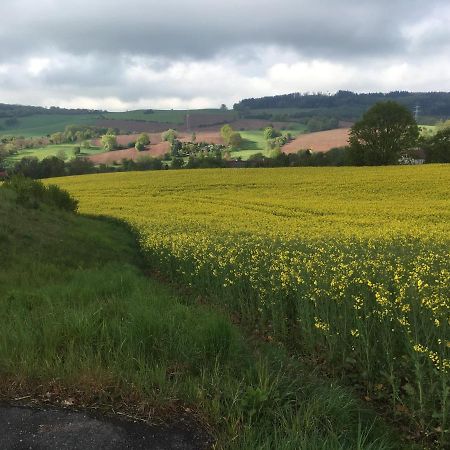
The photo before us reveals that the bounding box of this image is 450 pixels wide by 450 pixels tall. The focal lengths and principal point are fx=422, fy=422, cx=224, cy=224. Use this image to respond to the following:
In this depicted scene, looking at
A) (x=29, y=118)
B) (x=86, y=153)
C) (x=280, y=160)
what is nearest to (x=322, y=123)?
(x=280, y=160)

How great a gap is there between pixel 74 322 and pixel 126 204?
1366 inches

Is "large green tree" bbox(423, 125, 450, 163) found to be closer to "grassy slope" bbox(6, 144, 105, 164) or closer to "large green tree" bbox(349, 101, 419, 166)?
"large green tree" bbox(349, 101, 419, 166)

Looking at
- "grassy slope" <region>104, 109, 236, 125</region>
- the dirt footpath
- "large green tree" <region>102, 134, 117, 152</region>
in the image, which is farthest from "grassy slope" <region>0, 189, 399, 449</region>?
"grassy slope" <region>104, 109, 236, 125</region>

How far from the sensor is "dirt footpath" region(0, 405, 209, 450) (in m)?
3.32

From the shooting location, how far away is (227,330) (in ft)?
18.4

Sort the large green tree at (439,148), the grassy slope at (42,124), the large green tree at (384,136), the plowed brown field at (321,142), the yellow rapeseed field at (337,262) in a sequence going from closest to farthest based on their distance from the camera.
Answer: the yellow rapeseed field at (337,262) < the large green tree at (439,148) < the large green tree at (384,136) < the plowed brown field at (321,142) < the grassy slope at (42,124)

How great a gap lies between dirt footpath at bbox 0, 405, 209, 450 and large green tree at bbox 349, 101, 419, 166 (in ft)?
241

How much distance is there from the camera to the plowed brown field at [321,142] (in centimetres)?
9261

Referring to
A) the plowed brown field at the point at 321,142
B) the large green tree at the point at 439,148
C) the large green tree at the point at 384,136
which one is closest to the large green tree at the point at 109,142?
the plowed brown field at the point at 321,142

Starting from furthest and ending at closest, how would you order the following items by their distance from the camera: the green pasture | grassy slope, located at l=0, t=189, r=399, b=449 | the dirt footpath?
the green pasture
grassy slope, located at l=0, t=189, r=399, b=449
the dirt footpath

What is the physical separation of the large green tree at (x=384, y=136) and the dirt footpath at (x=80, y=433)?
73.4 metres

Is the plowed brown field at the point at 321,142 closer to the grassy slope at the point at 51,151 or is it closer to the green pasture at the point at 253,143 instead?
the green pasture at the point at 253,143

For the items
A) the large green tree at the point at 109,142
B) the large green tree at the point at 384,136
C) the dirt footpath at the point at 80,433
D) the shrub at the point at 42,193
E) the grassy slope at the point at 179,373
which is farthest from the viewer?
the large green tree at the point at 109,142

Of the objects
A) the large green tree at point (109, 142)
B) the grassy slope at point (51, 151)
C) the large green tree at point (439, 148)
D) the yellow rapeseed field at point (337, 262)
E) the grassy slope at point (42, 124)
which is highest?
the grassy slope at point (42, 124)
